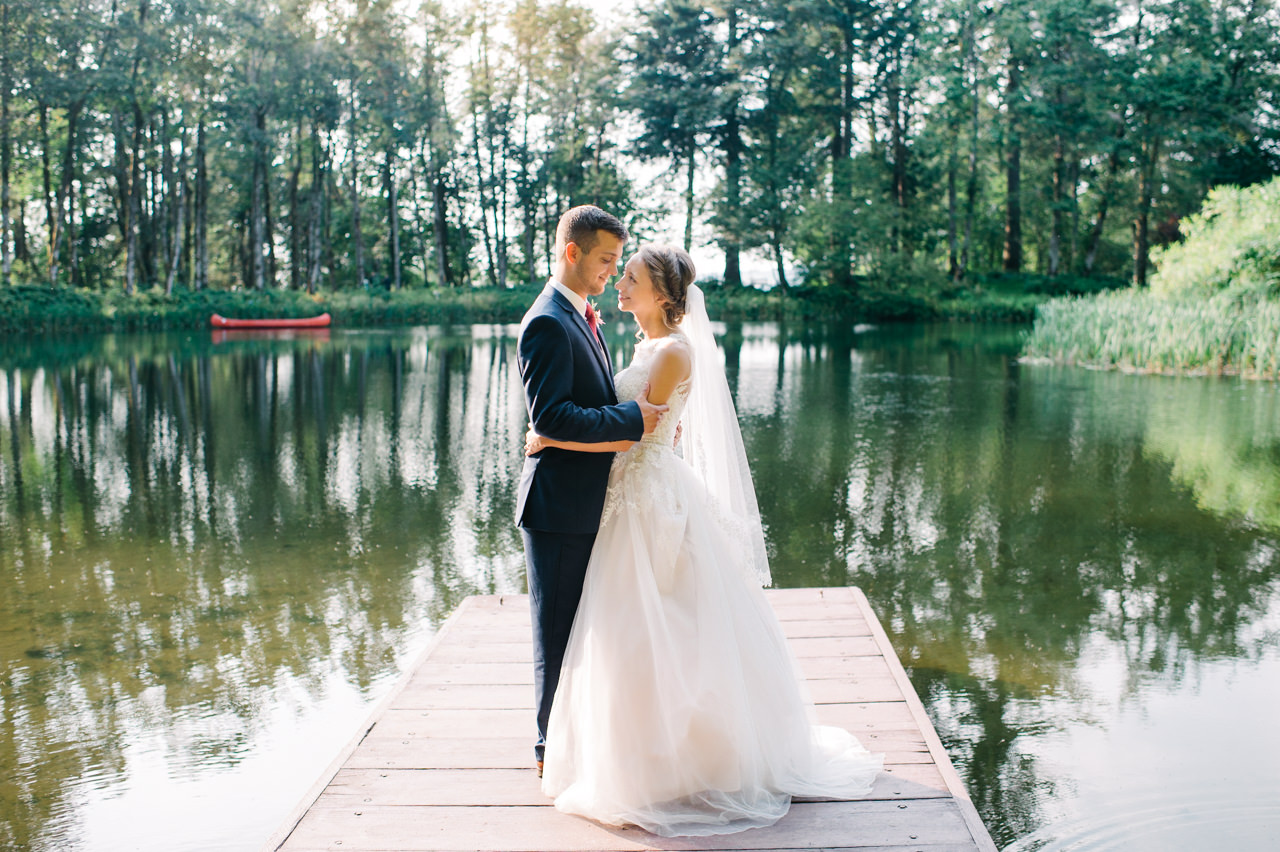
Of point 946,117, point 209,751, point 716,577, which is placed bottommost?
point 209,751

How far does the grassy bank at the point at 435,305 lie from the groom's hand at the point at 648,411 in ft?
95.1

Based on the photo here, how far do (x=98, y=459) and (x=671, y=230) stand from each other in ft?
116

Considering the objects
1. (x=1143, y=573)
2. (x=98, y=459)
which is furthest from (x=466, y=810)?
(x=98, y=459)

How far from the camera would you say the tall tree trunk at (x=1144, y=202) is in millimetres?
35281

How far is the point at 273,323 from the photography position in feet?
104

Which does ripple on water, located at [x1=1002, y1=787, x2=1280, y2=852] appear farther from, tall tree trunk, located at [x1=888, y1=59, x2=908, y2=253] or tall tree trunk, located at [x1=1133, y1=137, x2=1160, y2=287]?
tall tree trunk, located at [x1=888, y1=59, x2=908, y2=253]

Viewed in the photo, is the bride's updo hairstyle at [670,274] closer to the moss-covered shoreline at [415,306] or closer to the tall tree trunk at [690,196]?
the moss-covered shoreline at [415,306]

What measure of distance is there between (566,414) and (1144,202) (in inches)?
1511

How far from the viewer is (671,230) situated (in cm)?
4347

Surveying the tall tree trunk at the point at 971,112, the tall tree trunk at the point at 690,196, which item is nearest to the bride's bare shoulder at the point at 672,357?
the tall tree trunk at the point at 971,112

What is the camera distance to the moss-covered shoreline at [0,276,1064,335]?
27844mm

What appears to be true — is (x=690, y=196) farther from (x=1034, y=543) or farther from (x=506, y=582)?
(x=506, y=582)

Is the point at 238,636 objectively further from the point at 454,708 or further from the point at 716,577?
the point at 716,577

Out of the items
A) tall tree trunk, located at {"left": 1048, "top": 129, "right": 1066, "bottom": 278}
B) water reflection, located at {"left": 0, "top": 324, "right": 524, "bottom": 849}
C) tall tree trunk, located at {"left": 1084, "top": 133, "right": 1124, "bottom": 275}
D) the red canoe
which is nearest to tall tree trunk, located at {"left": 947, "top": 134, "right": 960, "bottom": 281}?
tall tree trunk, located at {"left": 1048, "top": 129, "right": 1066, "bottom": 278}
